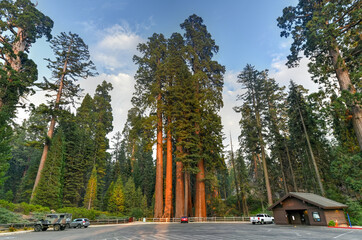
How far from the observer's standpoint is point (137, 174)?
5366cm

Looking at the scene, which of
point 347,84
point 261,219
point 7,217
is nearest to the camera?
point 347,84

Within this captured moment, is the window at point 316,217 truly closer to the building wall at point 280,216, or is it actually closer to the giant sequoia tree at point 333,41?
the building wall at point 280,216

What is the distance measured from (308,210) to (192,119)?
1796 cm

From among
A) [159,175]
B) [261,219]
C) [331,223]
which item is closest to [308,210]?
[331,223]

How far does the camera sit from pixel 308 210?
65.2ft

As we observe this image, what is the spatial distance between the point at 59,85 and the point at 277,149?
4106cm

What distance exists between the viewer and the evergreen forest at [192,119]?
54.5 feet

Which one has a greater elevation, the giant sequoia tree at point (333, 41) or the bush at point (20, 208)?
the giant sequoia tree at point (333, 41)

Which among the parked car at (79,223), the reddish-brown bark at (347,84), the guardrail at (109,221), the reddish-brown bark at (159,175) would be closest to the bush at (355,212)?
the reddish-brown bark at (347,84)

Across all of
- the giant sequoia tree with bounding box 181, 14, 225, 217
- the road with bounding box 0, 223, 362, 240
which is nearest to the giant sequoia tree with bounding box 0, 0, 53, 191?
the road with bounding box 0, 223, 362, 240

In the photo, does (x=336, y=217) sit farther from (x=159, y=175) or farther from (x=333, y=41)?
(x=159, y=175)

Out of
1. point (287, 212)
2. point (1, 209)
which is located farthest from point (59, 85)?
point (287, 212)

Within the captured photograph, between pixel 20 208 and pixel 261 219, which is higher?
pixel 20 208

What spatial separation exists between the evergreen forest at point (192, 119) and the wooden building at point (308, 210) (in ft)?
6.13
